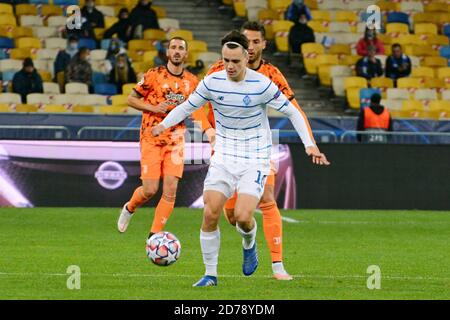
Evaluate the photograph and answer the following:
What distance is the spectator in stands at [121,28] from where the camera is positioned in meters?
26.2

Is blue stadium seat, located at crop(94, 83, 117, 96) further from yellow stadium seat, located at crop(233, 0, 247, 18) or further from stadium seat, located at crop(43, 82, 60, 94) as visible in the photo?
yellow stadium seat, located at crop(233, 0, 247, 18)

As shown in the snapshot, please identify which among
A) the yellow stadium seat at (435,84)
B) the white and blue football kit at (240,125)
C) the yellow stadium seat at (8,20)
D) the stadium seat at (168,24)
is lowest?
the yellow stadium seat at (435,84)

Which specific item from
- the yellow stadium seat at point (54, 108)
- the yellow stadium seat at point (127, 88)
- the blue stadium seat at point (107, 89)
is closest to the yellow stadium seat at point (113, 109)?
the yellow stadium seat at point (127, 88)

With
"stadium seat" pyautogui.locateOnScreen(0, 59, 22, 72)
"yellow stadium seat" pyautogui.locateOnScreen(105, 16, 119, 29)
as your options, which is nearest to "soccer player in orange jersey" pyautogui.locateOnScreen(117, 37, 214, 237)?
"stadium seat" pyautogui.locateOnScreen(0, 59, 22, 72)

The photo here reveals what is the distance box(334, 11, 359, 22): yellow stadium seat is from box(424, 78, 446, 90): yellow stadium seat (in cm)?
238

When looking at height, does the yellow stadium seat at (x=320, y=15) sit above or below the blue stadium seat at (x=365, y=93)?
above

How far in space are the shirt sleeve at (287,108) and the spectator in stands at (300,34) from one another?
52.8 feet

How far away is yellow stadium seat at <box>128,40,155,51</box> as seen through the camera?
2666cm

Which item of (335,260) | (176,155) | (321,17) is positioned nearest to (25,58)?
(321,17)

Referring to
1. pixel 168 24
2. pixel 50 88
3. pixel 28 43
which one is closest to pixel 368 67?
pixel 168 24

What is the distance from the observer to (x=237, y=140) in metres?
11.4

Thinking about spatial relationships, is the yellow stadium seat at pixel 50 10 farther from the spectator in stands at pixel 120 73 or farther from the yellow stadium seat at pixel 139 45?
the spectator in stands at pixel 120 73
